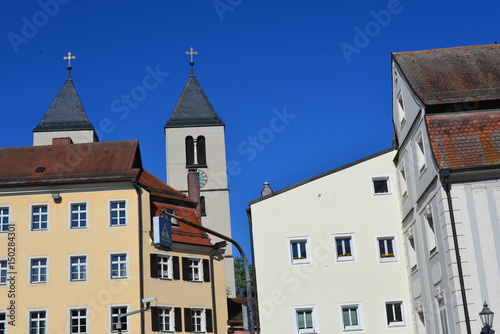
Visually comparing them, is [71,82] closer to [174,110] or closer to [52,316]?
[174,110]

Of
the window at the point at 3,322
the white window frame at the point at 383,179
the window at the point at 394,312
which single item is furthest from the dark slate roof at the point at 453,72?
the window at the point at 3,322

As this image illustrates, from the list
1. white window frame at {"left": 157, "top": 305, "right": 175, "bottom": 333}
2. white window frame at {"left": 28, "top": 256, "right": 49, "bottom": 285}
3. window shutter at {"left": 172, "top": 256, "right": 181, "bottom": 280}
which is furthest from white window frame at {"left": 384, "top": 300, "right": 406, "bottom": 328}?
white window frame at {"left": 28, "top": 256, "right": 49, "bottom": 285}

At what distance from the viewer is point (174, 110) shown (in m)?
92.1

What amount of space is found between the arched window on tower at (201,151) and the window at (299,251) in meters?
50.4

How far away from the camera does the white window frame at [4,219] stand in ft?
139

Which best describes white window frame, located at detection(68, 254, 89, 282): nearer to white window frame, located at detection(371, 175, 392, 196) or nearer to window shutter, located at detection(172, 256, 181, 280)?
window shutter, located at detection(172, 256, 181, 280)

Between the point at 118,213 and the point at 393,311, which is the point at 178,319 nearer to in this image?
the point at 118,213

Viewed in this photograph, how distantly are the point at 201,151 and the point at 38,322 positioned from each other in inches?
1936

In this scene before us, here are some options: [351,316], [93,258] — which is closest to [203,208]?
[93,258]

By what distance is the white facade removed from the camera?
3628 centimetres

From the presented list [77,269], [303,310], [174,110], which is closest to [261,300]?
[303,310]

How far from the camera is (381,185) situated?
3812cm

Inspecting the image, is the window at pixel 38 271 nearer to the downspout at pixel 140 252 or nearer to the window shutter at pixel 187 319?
the downspout at pixel 140 252

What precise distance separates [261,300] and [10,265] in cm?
1386
